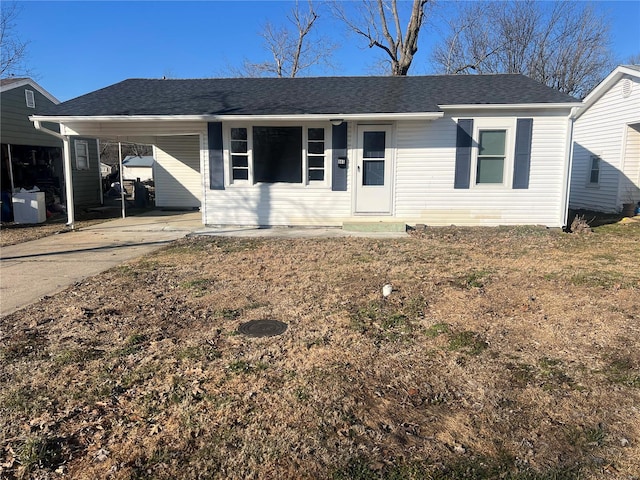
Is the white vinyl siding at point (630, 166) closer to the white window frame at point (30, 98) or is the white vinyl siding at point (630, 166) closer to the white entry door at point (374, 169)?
the white entry door at point (374, 169)

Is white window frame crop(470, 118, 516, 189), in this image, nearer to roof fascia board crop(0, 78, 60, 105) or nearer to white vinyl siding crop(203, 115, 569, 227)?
white vinyl siding crop(203, 115, 569, 227)

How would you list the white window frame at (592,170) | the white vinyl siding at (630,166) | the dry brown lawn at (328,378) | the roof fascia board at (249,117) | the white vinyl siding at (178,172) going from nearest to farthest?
the dry brown lawn at (328,378)
the roof fascia board at (249,117)
the white vinyl siding at (630,166)
the white window frame at (592,170)
the white vinyl siding at (178,172)

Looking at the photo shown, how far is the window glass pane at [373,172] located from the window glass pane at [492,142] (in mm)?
2303

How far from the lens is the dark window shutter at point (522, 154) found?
31.8 ft

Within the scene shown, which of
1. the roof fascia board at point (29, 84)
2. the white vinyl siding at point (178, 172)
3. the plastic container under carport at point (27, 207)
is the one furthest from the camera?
the white vinyl siding at point (178, 172)

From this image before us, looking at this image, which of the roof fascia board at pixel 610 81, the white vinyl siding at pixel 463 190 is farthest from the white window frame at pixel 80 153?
the roof fascia board at pixel 610 81

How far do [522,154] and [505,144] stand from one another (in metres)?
0.44

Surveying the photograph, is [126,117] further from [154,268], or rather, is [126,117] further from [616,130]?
[616,130]

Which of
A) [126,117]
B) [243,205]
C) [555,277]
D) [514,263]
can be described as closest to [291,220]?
[243,205]

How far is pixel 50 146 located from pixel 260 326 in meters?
14.3

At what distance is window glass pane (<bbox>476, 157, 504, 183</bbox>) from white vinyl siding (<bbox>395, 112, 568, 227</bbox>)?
0.55 feet

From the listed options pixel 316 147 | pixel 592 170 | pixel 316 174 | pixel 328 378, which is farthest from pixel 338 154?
pixel 592 170

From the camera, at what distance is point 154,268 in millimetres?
6496

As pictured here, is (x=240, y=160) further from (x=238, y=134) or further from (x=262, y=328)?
(x=262, y=328)
